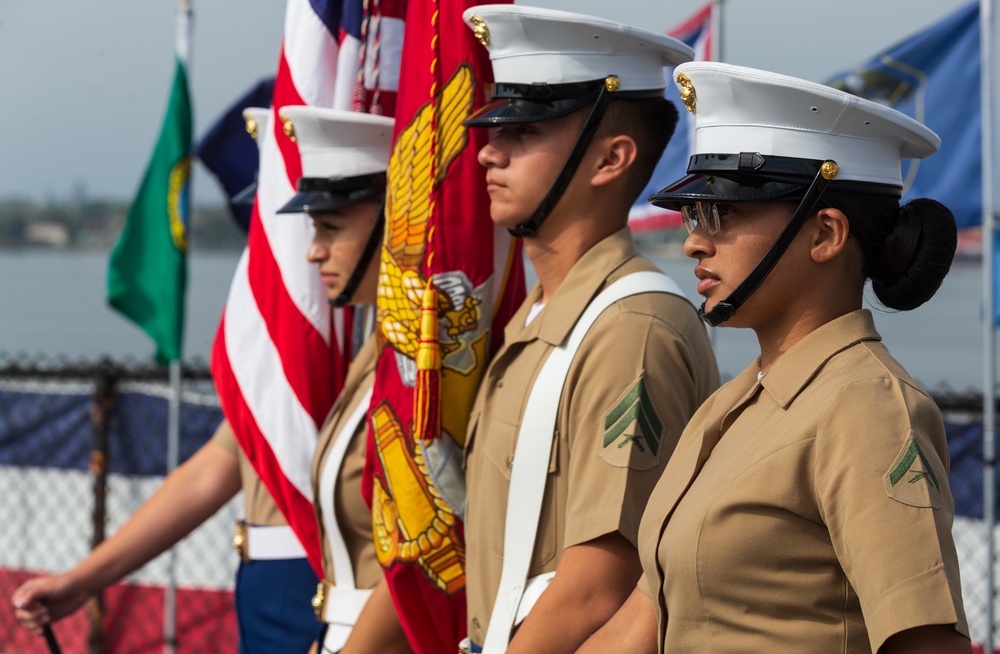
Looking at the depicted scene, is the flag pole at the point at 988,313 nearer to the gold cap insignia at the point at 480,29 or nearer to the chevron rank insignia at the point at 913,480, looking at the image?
the gold cap insignia at the point at 480,29

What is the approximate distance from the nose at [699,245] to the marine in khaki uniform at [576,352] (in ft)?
1.19

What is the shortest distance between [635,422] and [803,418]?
54cm

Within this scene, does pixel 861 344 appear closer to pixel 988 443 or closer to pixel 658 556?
pixel 658 556

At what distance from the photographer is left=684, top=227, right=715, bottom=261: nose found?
Result: 1.75m

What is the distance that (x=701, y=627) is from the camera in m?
1.61

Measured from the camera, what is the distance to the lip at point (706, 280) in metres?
1.75

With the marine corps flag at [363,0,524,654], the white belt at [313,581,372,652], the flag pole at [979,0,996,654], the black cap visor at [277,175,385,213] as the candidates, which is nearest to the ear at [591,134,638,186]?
the marine corps flag at [363,0,524,654]

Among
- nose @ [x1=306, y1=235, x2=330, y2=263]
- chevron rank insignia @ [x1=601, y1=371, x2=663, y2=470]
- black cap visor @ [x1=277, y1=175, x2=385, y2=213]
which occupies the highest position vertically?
black cap visor @ [x1=277, y1=175, x2=385, y2=213]

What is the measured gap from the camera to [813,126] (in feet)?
5.45

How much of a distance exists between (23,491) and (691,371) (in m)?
4.61

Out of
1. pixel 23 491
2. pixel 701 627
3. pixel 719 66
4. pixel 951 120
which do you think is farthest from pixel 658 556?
pixel 23 491

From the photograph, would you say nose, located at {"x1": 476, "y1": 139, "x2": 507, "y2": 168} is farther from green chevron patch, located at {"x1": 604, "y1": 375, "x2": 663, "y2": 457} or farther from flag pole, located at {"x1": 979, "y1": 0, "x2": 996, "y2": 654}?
flag pole, located at {"x1": 979, "y1": 0, "x2": 996, "y2": 654}

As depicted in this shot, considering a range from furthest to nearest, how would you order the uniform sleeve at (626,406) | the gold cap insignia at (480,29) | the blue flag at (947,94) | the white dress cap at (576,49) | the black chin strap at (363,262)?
the blue flag at (947,94) → the black chin strap at (363,262) → the gold cap insignia at (480,29) → the white dress cap at (576,49) → the uniform sleeve at (626,406)

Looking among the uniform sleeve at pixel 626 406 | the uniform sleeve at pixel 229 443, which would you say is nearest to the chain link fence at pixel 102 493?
the uniform sleeve at pixel 229 443
